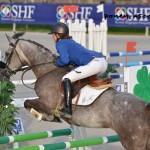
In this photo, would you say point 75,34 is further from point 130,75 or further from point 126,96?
point 126,96

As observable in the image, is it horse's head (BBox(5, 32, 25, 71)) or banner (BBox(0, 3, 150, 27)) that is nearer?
horse's head (BBox(5, 32, 25, 71))

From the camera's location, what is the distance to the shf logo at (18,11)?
28.5 meters

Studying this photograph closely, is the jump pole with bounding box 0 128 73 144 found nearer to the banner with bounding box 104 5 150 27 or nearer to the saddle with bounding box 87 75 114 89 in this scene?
the saddle with bounding box 87 75 114 89

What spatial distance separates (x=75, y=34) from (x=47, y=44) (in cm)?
1256

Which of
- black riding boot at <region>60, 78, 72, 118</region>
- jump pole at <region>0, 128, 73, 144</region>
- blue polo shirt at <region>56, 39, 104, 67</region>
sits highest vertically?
blue polo shirt at <region>56, 39, 104, 67</region>

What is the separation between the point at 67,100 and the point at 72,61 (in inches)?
20.7

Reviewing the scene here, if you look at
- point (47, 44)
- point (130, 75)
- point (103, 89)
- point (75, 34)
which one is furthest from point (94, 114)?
point (47, 44)

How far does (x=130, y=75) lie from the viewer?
1048 centimetres

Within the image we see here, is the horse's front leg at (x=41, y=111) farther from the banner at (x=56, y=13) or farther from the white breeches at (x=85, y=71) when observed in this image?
the banner at (x=56, y=13)

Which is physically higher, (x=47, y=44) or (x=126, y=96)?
(x=126, y=96)

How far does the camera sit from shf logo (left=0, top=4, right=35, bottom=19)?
28.5 metres

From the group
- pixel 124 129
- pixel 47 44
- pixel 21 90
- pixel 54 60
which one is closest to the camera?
pixel 124 129

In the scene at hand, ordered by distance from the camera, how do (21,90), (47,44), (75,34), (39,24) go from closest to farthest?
1. (75,34)
2. (21,90)
3. (47,44)
4. (39,24)

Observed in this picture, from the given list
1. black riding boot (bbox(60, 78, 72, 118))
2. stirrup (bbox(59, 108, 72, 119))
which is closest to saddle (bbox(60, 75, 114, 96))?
black riding boot (bbox(60, 78, 72, 118))
